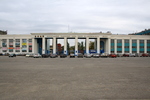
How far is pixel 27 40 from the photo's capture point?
70.1 metres

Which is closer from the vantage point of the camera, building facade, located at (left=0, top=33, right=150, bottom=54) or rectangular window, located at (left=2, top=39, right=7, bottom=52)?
building facade, located at (left=0, top=33, right=150, bottom=54)

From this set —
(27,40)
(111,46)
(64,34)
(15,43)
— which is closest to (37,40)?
(27,40)

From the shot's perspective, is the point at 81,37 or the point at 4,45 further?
the point at 4,45

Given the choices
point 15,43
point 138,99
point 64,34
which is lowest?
point 138,99

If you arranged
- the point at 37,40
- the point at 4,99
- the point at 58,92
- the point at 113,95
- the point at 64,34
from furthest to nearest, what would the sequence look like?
the point at 37,40
the point at 64,34
the point at 58,92
the point at 113,95
the point at 4,99

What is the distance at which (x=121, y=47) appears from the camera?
70125 mm

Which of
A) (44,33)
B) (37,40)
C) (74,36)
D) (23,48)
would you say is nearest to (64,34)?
(74,36)

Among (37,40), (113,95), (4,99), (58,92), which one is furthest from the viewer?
(37,40)

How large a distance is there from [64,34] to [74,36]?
16.9 feet

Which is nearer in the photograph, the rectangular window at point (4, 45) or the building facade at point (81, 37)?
the building facade at point (81, 37)

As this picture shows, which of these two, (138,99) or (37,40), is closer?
(138,99)

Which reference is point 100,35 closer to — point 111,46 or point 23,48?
point 111,46

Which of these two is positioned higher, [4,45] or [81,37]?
[81,37]

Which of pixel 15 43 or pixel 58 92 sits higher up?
pixel 15 43
